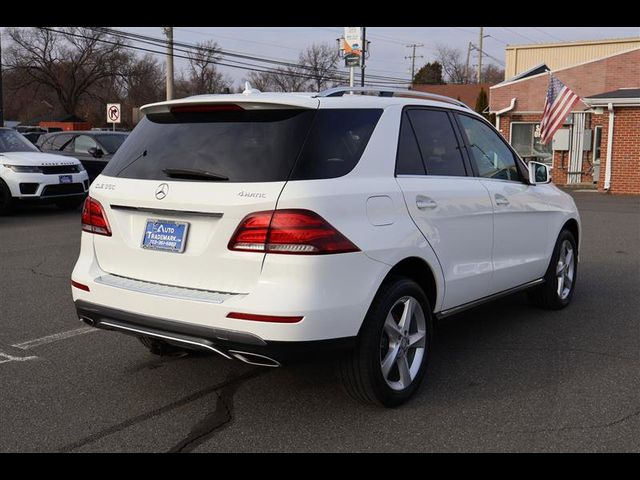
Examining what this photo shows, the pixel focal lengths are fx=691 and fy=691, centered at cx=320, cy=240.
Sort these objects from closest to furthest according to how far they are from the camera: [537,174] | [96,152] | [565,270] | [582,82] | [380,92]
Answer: [380,92], [537,174], [565,270], [96,152], [582,82]

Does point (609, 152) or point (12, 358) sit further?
point (609, 152)

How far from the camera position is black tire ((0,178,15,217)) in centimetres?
1326

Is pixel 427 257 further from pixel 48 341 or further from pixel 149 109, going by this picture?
pixel 48 341

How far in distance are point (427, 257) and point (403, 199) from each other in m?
0.41

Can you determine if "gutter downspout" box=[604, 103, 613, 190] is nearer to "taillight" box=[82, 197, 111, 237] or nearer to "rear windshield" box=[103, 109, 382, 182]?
"rear windshield" box=[103, 109, 382, 182]

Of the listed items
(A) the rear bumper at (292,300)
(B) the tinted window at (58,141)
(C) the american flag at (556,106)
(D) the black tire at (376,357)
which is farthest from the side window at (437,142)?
(C) the american flag at (556,106)

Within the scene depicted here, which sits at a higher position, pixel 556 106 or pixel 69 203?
pixel 556 106

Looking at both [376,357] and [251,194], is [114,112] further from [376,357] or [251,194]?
[376,357]

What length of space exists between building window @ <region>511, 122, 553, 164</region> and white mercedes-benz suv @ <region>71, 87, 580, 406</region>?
70.8 ft

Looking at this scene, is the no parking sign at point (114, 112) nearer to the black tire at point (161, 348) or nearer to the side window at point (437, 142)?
the black tire at point (161, 348)

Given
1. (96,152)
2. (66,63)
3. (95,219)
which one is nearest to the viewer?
(95,219)

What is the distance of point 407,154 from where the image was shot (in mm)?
4285

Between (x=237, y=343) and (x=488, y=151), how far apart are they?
2.82 meters

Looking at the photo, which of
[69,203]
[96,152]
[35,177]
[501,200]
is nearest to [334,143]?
[501,200]
